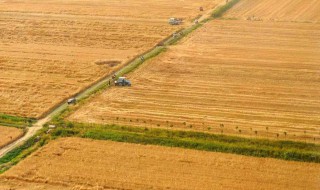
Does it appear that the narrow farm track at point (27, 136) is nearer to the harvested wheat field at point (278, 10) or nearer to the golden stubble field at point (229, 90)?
the golden stubble field at point (229, 90)

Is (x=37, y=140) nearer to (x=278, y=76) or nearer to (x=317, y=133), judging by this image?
(x=317, y=133)

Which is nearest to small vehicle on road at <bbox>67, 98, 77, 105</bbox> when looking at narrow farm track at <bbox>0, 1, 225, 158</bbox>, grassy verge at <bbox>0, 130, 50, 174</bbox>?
narrow farm track at <bbox>0, 1, 225, 158</bbox>

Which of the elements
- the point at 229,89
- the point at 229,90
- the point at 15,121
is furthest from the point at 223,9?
the point at 15,121

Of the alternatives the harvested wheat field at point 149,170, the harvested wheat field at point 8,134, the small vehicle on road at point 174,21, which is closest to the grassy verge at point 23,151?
the harvested wheat field at point 149,170

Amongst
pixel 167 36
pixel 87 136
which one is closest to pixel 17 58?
pixel 167 36

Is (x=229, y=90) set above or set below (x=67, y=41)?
below

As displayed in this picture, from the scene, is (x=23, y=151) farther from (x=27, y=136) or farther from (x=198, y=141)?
(x=198, y=141)
